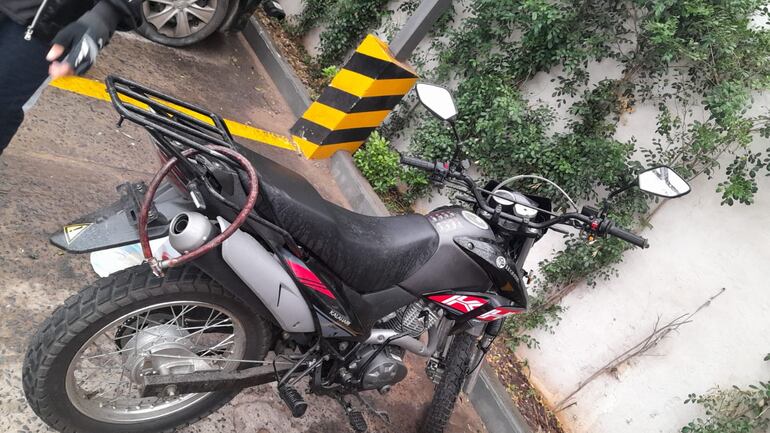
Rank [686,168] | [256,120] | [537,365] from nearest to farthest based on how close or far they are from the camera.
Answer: [686,168]
[537,365]
[256,120]

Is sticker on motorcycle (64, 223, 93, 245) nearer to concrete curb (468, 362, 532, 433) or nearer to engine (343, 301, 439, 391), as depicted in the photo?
engine (343, 301, 439, 391)

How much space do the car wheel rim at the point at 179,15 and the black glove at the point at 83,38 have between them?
3.35m

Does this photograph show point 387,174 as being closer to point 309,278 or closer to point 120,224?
point 309,278

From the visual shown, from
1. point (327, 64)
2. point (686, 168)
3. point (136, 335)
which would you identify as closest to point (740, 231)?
point (686, 168)

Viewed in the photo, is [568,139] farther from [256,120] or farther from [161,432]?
[161,432]

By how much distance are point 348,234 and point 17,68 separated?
1408 millimetres

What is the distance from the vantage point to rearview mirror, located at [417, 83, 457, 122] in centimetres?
225

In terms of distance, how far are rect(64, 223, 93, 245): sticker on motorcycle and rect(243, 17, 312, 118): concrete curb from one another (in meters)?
3.74

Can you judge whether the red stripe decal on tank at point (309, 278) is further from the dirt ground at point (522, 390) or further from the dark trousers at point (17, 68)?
the dirt ground at point (522, 390)

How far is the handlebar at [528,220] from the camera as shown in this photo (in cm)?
215

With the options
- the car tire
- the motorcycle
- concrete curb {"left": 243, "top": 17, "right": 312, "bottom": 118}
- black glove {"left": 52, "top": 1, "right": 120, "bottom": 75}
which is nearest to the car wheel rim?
the car tire

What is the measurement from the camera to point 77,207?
117 inches

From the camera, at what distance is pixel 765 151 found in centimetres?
323

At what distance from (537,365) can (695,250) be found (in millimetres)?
1288
